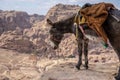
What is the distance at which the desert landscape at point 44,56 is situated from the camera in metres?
12.5

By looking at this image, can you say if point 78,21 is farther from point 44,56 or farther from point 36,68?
point 44,56

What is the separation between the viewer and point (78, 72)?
12016 millimetres

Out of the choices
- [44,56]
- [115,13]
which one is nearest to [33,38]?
[44,56]

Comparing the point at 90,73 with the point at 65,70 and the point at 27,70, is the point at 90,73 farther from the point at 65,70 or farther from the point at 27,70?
the point at 27,70

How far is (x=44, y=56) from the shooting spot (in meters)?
84.6

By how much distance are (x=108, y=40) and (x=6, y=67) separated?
2048 inches

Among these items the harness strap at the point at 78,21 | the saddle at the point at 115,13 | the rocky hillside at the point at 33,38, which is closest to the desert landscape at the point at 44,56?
the rocky hillside at the point at 33,38

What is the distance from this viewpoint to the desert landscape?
12500mm

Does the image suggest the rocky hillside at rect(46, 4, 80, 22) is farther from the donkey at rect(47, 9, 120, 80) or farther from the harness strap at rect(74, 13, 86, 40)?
the harness strap at rect(74, 13, 86, 40)

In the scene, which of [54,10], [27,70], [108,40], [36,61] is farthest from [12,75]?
[54,10]

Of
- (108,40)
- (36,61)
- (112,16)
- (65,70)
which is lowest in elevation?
(36,61)

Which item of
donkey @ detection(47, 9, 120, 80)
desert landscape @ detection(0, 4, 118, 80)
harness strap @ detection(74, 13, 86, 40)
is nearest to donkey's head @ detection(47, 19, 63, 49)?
donkey @ detection(47, 9, 120, 80)

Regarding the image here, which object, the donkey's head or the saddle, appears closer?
the saddle

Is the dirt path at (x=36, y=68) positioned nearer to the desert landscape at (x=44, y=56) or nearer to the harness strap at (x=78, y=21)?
the desert landscape at (x=44, y=56)
